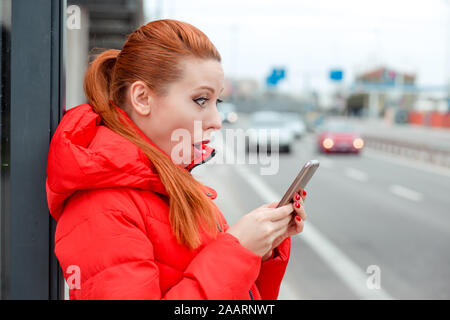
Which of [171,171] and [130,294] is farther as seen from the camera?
[171,171]

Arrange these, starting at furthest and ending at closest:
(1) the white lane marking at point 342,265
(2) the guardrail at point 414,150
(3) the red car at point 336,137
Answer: (3) the red car at point 336,137 < (2) the guardrail at point 414,150 < (1) the white lane marking at point 342,265

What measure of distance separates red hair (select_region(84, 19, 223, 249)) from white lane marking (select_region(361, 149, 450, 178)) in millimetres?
14383

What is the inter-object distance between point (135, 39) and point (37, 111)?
1.05 ft

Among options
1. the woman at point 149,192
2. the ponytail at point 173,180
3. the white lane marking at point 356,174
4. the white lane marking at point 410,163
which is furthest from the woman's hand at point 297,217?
the white lane marking at point 410,163

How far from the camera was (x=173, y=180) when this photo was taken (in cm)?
114

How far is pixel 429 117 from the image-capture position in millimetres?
49688

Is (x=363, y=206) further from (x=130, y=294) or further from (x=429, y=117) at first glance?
(x=429, y=117)

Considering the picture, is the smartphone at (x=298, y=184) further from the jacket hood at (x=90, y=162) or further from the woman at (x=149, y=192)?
the jacket hood at (x=90, y=162)

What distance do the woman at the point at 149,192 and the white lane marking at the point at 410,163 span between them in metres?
14.4

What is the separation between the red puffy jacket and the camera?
3.30 ft

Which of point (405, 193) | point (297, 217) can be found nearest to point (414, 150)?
point (405, 193)

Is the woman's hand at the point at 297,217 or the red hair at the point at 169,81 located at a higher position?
the red hair at the point at 169,81

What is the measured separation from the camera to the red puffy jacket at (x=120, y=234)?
3.30ft
